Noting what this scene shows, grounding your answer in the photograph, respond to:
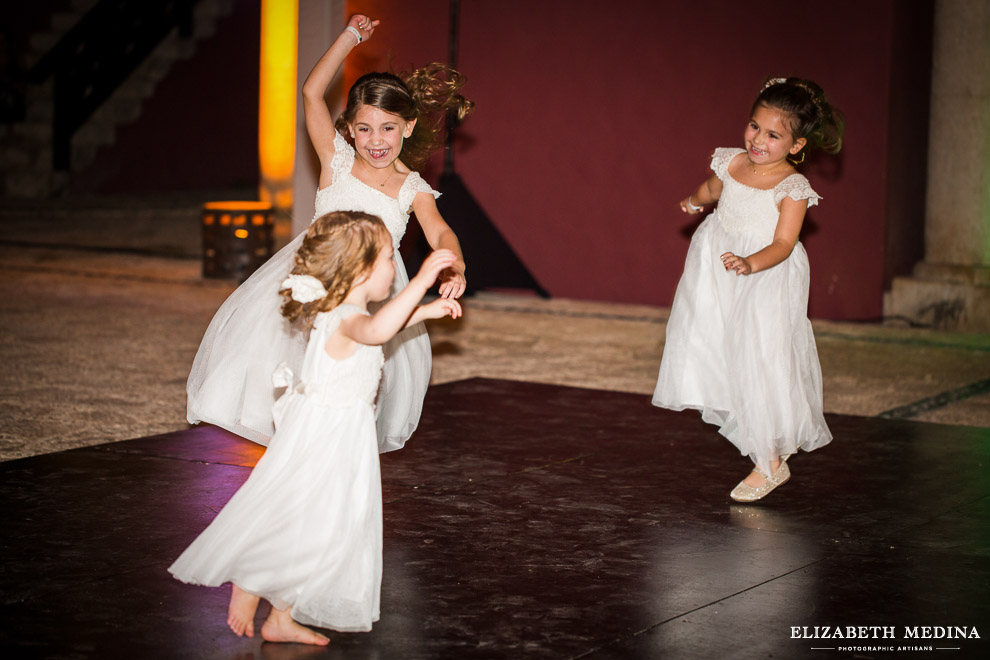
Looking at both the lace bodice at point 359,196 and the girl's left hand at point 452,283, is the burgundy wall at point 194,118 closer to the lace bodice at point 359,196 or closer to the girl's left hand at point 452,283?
the lace bodice at point 359,196

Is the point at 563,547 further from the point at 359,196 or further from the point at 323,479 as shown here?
the point at 359,196

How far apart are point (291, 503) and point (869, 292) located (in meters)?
7.25

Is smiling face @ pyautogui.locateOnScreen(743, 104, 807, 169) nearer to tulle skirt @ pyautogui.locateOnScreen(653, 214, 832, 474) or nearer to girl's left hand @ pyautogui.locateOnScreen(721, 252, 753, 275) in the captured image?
tulle skirt @ pyautogui.locateOnScreen(653, 214, 832, 474)

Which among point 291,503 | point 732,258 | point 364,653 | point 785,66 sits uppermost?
point 785,66

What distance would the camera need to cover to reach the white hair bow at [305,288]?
324 cm

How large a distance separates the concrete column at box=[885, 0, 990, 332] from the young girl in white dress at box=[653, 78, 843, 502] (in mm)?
4834

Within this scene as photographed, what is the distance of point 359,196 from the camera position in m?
4.50

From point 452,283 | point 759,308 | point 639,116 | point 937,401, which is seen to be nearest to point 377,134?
point 452,283

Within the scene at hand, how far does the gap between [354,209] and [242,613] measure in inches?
64.6

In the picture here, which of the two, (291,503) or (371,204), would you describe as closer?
(291,503)

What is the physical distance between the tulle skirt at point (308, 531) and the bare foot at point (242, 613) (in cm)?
7

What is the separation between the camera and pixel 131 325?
8688mm

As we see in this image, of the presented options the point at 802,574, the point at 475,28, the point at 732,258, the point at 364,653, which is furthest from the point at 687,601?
the point at 475,28

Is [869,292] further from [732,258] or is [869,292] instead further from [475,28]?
[732,258]
